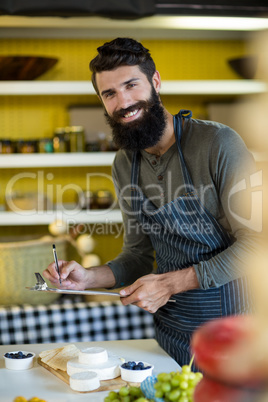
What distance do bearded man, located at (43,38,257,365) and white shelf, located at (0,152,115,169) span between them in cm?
143

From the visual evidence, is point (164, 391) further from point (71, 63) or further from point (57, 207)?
point (71, 63)

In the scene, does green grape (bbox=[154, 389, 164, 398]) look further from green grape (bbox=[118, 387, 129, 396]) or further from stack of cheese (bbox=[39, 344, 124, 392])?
stack of cheese (bbox=[39, 344, 124, 392])

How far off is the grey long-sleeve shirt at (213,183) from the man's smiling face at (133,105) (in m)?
0.09

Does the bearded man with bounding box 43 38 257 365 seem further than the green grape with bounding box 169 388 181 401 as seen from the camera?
Yes

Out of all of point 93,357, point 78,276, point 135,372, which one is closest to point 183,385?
point 135,372

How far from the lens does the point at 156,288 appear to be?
1381 millimetres

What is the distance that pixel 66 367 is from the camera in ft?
4.29

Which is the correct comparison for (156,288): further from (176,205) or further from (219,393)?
(219,393)

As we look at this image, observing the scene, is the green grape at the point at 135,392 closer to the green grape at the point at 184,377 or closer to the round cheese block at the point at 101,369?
the green grape at the point at 184,377

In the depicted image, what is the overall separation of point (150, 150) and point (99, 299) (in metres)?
1.24

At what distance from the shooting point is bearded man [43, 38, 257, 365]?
1375 millimetres

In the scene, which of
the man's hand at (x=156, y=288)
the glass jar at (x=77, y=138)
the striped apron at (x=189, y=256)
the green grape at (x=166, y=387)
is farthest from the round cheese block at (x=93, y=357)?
the glass jar at (x=77, y=138)

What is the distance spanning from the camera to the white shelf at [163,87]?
9.89 ft

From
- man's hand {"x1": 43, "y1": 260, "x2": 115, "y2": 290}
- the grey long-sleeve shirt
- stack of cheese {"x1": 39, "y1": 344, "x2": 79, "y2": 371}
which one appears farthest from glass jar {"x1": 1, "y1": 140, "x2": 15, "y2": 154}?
stack of cheese {"x1": 39, "y1": 344, "x2": 79, "y2": 371}
